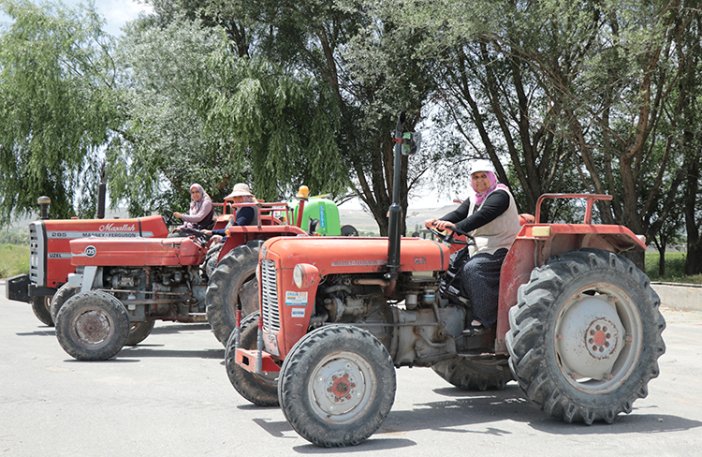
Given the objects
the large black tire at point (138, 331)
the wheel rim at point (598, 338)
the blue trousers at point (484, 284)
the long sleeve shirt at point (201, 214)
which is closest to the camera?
the wheel rim at point (598, 338)

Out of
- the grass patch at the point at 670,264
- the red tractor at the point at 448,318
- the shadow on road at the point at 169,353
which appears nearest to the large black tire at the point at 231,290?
the shadow on road at the point at 169,353

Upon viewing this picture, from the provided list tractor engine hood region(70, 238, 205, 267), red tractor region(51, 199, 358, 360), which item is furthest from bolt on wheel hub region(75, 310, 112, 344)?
tractor engine hood region(70, 238, 205, 267)

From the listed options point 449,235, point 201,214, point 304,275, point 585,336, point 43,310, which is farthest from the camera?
point 43,310

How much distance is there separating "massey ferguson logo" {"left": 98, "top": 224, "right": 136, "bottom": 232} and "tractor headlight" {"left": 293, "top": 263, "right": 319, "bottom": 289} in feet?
25.8

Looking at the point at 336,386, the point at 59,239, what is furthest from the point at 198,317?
the point at 336,386

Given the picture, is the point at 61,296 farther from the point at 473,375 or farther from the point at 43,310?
the point at 473,375

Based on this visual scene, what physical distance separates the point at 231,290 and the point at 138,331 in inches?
81.4

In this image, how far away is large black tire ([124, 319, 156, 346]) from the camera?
39.5 ft

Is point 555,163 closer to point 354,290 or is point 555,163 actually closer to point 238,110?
point 238,110

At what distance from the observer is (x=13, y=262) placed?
30.7 meters

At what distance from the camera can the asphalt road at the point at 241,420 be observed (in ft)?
19.4

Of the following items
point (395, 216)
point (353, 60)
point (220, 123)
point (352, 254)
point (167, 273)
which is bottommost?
point (167, 273)

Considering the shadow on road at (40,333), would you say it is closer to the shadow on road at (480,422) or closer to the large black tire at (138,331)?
the large black tire at (138,331)

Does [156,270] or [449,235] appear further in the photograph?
[156,270]
